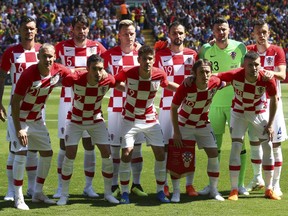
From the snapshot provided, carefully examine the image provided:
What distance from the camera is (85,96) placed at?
8.83 m

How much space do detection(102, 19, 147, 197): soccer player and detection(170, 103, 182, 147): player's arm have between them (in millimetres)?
637

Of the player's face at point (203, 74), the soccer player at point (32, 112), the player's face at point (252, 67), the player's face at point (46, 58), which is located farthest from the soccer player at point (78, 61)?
the player's face at point (252, 67)

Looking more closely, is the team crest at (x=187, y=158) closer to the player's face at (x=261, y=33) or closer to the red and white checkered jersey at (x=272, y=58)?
the red and white checkered jersey at (x=272, y=58)

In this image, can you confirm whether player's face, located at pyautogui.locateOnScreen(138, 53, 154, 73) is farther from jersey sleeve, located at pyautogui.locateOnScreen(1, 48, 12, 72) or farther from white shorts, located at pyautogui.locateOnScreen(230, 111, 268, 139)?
jersey sleeve, located at pyautogui.locateOnScreen(1, 48, 12, 72)

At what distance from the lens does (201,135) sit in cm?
922

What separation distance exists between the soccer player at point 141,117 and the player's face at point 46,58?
0.87 meters

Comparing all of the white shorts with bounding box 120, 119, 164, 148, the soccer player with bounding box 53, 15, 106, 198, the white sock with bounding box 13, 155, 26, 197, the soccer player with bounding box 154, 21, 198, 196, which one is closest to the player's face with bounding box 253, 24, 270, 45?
the soccer player with bounding box 154, 21, 198, 196

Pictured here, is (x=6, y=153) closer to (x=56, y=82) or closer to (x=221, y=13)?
(x=56, y=82)

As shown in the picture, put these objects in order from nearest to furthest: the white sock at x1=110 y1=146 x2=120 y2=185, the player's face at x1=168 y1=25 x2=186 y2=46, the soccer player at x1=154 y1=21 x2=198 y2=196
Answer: the player's face at x1=168 y1=25 x2=186 y2=46 < the soccer player at x1=154 y1=21 x2=198 y2=196 < the white sock at x1=110 y1=146 x2=120 y2=185

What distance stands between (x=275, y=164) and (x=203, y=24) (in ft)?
95.2

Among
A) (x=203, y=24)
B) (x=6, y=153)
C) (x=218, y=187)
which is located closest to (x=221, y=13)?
(x=203, y=24)

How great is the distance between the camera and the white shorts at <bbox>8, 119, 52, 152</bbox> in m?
8.70

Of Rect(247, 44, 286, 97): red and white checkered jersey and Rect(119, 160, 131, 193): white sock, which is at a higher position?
Rect(247, 44, 286, 97): red and white checkered jersey

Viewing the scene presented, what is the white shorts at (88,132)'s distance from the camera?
29.3 feet
